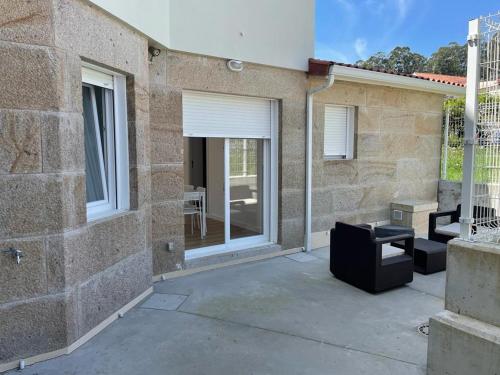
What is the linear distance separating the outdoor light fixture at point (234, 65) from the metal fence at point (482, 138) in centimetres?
424

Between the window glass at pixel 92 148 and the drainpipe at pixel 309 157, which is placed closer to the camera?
the window glass at pixel 92 148

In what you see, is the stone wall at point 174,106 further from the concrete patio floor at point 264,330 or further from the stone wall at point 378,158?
the stone wall at point 378,158

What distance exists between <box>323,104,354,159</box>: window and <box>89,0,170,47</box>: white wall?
4.08m

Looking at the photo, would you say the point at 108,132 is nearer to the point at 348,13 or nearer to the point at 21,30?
the point at 21,30

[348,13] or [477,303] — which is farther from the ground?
[348,13]

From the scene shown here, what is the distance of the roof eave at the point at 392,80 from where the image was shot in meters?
7.68

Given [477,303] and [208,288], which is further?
[208,288]

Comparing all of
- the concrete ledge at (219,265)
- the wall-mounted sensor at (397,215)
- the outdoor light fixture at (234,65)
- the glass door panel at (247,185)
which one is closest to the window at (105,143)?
the concrete ledge at (219,265)

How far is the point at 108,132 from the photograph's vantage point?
505cm

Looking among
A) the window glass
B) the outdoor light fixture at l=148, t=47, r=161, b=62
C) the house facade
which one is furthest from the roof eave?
the window glass

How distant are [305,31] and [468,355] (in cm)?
665

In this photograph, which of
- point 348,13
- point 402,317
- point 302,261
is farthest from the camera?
point 348,13

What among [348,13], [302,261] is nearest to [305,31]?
[302,261]

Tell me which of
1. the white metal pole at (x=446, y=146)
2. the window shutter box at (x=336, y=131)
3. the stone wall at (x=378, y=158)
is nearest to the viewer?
the stone wall at (x=378, y=158)
